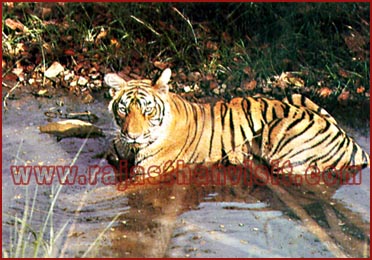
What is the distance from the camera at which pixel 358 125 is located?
801 cm

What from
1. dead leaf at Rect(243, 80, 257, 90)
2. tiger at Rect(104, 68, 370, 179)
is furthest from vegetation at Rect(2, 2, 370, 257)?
tiger at Rect(104, 68, 370, 179)

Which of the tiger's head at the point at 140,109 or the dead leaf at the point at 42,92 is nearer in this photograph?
the tiger's head at the point at 140,109

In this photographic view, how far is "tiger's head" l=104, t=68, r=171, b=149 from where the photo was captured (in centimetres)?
677

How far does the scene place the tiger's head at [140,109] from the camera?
677cm

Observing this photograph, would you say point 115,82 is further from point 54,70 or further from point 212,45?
point 212,45

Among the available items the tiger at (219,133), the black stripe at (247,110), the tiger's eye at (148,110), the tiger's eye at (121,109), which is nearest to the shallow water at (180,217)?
the tiger at (219,133)

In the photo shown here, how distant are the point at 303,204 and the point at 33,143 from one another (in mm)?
2489

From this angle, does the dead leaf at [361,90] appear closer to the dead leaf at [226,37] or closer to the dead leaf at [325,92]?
the dead leaf at [325,92]

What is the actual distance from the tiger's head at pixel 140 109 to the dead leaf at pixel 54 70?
2402mm

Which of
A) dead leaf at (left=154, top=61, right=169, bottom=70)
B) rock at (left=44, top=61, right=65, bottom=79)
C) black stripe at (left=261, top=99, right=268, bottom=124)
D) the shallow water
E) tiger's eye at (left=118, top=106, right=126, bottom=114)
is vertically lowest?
the shallow water

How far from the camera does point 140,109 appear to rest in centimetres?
686

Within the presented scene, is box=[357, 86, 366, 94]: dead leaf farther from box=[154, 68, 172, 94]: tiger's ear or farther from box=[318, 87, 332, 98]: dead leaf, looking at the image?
box=[154, 68, 172, 94]: tiger's ear

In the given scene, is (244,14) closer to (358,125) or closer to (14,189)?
(358,125)

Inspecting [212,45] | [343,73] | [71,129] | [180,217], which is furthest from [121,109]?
[343,73]
